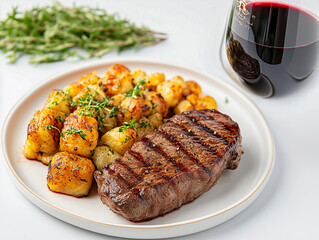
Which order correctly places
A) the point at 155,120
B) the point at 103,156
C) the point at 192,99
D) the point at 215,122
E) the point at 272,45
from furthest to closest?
the point at 192,99, the point at 155,120, the point at 215,122, the point at 103,156, the point at 272,45

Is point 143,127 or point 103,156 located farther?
point 143,127

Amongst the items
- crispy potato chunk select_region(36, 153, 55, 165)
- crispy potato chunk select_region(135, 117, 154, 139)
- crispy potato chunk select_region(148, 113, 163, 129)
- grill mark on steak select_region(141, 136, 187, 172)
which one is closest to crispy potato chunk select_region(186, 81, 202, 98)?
crispy potato chunk select_region(148, 113, 163, 129)

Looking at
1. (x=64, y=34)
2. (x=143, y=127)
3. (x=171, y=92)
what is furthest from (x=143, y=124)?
(x=64, y=34)

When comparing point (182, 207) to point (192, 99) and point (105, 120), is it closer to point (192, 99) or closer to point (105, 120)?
point (105, 120)

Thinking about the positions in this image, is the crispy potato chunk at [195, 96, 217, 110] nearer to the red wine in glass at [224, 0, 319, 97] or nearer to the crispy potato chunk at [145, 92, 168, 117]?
the crispy potato chunk at [145, 92, 168, 117]

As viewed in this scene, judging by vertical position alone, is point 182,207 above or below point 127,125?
below

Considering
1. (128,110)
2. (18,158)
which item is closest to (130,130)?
(128,110)

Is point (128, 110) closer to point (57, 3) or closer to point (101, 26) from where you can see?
point (101, 26)
